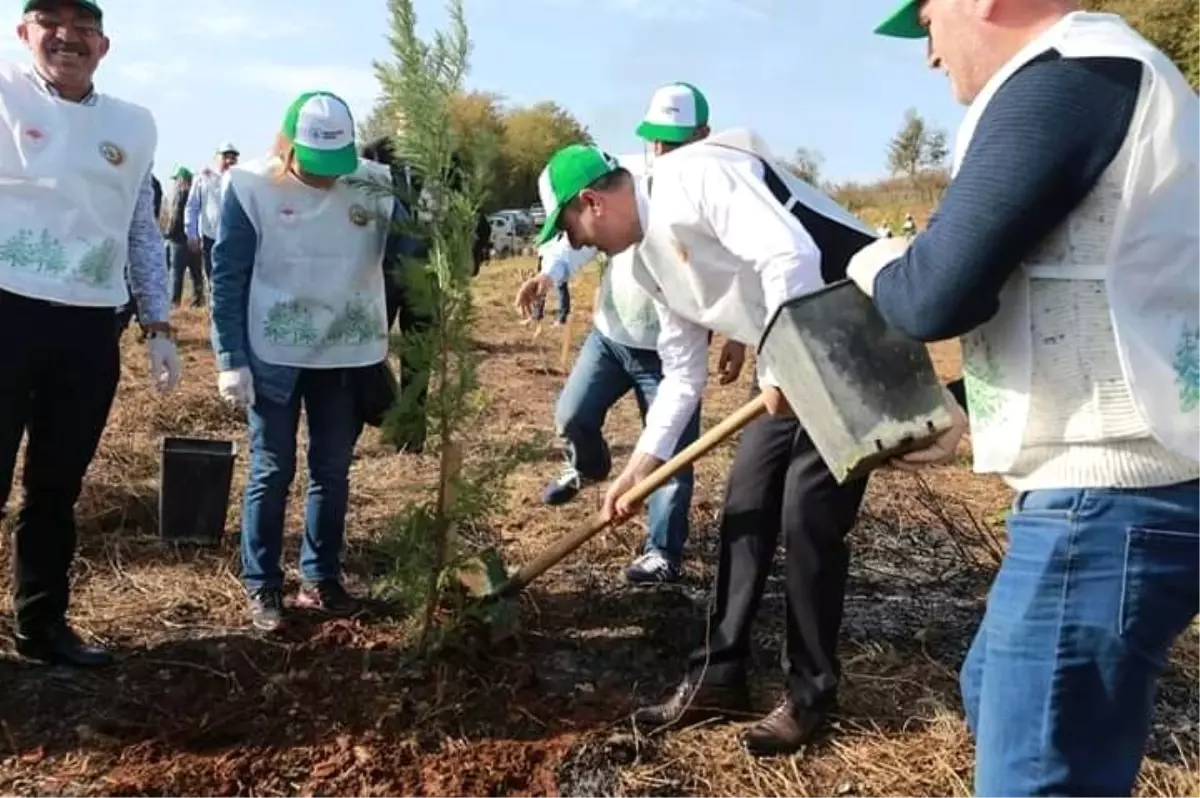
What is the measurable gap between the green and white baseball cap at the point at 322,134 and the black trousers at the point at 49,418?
30.3 inches

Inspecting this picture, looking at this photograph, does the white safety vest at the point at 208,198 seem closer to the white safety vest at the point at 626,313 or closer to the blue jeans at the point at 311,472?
the white safety vest at the point at 626,313

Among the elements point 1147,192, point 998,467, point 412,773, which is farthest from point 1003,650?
point 412,773

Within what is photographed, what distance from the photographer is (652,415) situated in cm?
353

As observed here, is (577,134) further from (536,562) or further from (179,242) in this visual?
(179,242)

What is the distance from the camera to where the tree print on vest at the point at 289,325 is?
3676 mm

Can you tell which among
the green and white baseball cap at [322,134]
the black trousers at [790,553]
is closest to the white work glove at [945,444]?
the black trousers at [790,553]

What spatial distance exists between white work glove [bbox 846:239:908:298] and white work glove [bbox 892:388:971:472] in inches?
10.5

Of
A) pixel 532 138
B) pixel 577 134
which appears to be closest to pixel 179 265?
pixel 577 134

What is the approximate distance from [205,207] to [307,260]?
8.96 m

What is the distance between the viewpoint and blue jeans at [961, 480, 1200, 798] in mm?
1608

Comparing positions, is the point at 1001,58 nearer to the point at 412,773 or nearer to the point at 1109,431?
the point at 1109,431

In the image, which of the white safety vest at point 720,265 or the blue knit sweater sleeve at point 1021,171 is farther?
the white safety vest at point 720,265

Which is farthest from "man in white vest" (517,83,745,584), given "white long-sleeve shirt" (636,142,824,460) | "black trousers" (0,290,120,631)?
"black trousers" (0,290,120,631)

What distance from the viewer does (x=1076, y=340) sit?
1611mm
